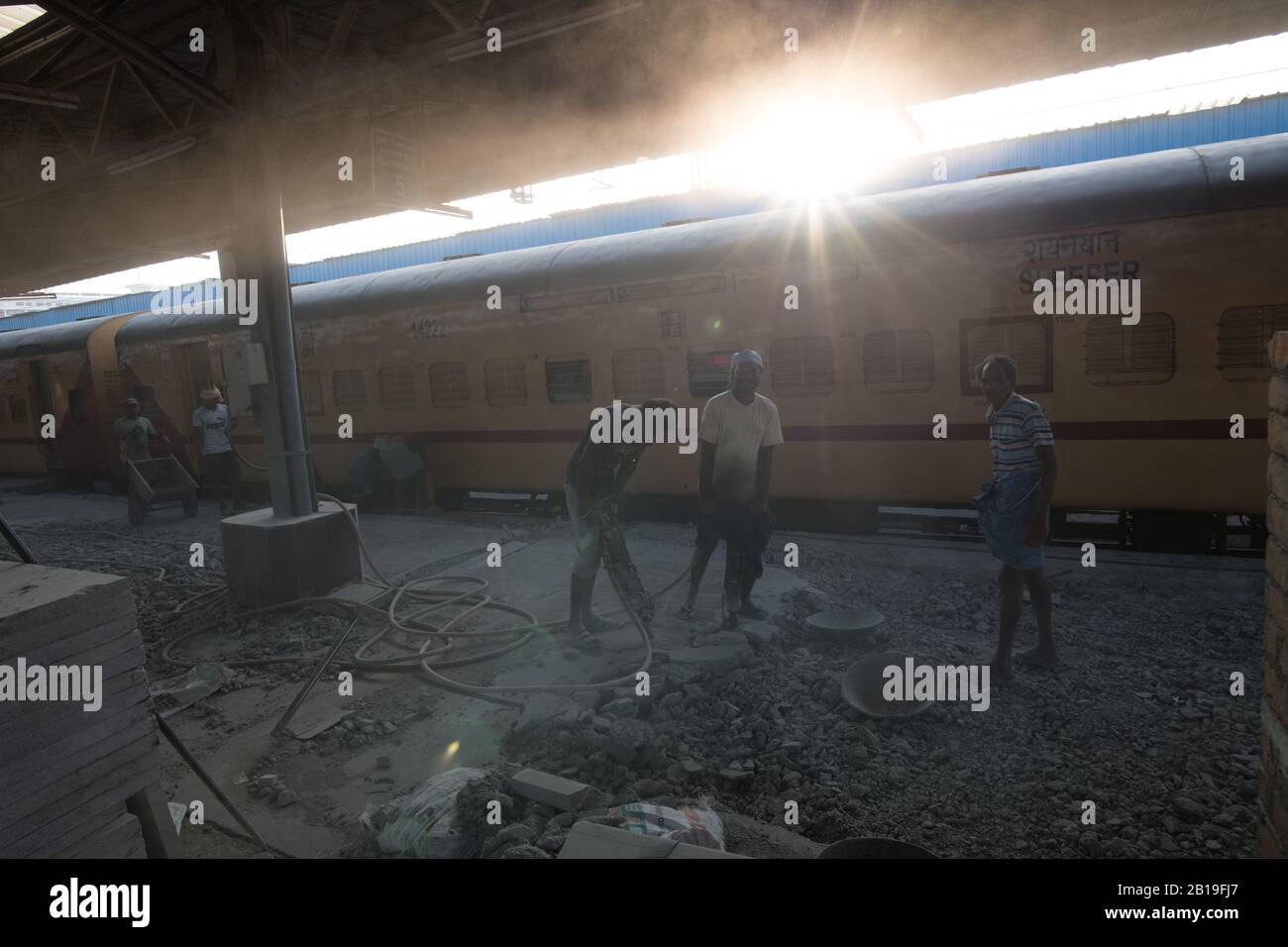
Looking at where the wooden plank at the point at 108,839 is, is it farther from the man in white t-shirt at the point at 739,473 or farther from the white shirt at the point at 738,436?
the white shirt at the point at 738,436

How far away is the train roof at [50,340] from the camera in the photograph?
1578cm

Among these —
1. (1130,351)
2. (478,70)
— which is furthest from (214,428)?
(1130,351)

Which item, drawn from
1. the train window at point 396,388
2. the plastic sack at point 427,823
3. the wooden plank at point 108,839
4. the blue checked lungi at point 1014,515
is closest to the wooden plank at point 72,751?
the wooden plank at point 108,839

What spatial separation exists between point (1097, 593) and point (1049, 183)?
381 centimetres

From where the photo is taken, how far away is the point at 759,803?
11.8 ft

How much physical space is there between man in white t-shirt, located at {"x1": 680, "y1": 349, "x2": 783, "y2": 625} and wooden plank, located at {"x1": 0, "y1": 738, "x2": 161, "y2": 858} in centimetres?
393

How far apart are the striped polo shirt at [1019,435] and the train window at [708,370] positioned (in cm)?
435

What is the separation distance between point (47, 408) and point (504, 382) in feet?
42.7

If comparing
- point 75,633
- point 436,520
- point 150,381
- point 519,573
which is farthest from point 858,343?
point 150,381

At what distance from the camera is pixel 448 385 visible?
11172 millimetres

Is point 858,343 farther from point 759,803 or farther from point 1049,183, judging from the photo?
point 759,803

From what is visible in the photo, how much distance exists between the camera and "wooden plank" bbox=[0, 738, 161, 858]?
2.31 m

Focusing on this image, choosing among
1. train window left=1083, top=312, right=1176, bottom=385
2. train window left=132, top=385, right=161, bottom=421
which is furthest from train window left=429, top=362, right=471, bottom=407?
train window left=1083, top=312, right=1176, bottom=385

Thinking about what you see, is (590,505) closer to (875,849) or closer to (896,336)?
(875,849)
